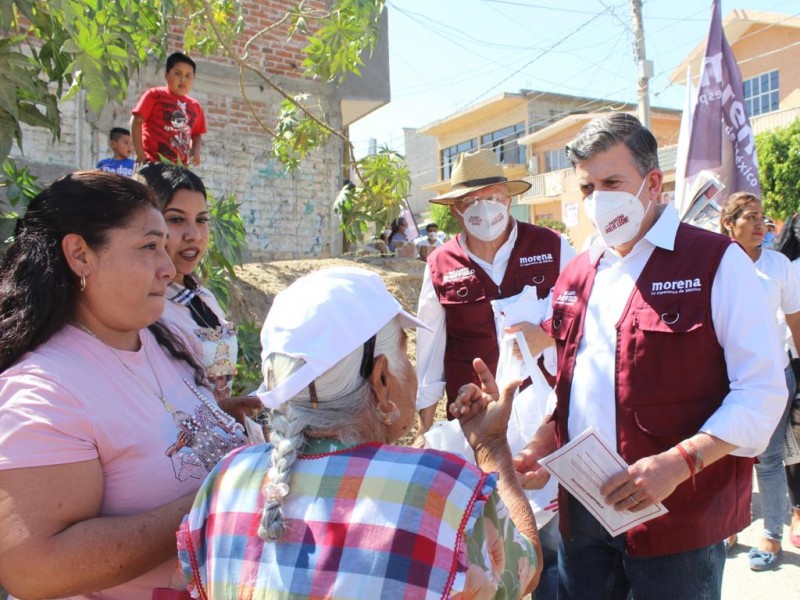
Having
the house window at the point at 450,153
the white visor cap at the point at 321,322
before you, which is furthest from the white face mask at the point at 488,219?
the house window at the point at 450,153

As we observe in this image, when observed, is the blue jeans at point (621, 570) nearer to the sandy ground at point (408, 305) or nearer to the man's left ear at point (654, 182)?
the man's left ear at point (654, 182)

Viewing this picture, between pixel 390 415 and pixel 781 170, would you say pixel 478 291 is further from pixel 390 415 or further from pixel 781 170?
pixel 781 170

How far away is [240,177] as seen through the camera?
9.30 m

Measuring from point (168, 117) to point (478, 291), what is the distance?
12.2 feet

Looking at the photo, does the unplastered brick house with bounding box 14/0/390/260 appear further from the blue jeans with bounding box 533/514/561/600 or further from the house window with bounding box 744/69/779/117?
the house window with bounding box 744/69/779/117

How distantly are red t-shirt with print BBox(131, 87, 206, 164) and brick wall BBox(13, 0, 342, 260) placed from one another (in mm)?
2678

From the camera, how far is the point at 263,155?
31.1 feet

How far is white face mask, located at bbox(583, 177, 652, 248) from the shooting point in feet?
7.40

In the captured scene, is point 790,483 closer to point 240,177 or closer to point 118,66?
point 118,66

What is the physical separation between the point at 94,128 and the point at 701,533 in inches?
314

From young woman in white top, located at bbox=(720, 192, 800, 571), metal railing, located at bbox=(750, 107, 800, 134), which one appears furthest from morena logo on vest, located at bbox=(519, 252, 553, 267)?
metal railing, located at bbox=(750, 107, 800, 134)

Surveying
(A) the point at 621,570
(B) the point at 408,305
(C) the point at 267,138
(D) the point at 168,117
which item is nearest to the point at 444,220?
(C) the point at 267,138

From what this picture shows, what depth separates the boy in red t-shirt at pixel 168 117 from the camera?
18.7ft

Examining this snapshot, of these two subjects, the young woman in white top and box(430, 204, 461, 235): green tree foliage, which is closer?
the young woman in white top
